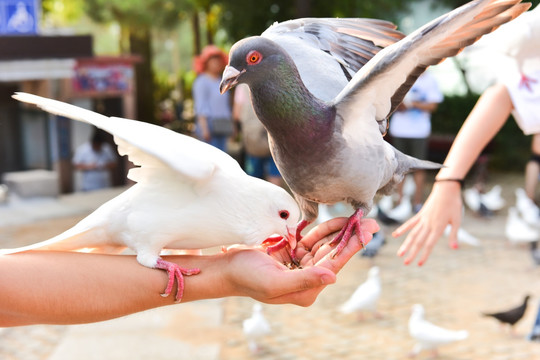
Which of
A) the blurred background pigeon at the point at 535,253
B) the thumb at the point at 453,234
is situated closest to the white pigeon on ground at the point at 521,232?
the blurred background pigeon at the point at 535,253

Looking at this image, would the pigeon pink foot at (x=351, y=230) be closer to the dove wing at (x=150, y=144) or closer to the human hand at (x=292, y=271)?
the human hand at (x=292, y=271)

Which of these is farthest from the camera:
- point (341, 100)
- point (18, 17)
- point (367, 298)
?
point (18, 17)

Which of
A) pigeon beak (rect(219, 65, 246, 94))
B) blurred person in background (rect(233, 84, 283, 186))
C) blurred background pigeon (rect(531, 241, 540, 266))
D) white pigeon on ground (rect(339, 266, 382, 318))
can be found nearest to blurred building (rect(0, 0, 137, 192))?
blurred person in background (rect(233, 84, 283, 186))

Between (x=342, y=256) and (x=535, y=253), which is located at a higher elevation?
(x=342, y=256)

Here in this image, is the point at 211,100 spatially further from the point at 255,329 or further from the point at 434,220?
the point at 434,220

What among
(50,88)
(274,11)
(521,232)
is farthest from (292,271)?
(274,11)

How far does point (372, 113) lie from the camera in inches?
68.1

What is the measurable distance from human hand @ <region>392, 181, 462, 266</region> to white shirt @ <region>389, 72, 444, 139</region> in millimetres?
5180

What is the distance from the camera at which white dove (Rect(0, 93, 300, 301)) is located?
160 cm

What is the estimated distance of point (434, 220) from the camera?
259 cm

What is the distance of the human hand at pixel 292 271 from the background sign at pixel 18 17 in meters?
7.91

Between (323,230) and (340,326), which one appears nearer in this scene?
(323,230)

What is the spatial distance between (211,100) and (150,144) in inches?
253

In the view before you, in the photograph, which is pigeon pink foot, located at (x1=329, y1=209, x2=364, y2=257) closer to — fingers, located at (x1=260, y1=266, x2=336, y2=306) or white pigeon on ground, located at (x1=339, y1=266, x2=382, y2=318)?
fingers, located at (x1=260, y1=266, x2=336, y2=306)
